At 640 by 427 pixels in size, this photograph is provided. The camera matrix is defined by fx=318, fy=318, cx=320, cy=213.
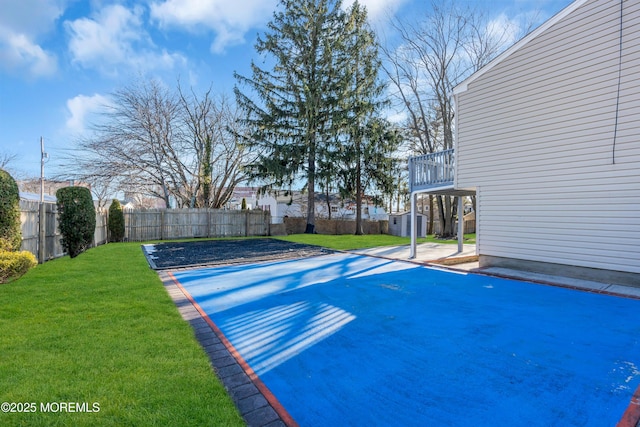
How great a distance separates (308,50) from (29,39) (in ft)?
40.2

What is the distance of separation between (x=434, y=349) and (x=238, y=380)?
1.97 m

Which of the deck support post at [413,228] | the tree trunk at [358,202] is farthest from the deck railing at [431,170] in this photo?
the tree trunk at [358,202]

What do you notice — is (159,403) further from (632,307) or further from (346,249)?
(346,249)

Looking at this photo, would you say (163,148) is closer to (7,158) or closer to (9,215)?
(9,215)

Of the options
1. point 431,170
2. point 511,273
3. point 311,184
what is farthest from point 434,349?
point 311,184

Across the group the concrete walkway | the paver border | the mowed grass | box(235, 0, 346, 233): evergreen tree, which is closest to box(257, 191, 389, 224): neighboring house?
box(235, 0, 346, 233): evergreen tree

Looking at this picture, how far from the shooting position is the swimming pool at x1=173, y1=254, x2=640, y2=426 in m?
2.27

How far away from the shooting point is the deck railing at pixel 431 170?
9359 millimetres

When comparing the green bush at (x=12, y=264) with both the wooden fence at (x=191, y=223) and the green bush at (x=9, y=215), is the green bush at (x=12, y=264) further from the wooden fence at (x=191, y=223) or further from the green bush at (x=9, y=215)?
the wooden fence at (x=191, y=223)

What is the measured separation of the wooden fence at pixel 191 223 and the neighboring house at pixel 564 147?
42.0 feet

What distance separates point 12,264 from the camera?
5.00 metres

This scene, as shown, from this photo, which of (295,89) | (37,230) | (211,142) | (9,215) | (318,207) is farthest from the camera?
(318,207)

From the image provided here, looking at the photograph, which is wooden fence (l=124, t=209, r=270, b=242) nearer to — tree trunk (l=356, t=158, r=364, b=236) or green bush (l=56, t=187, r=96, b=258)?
tree trunk (l=356, t=158, r=364, b=236)

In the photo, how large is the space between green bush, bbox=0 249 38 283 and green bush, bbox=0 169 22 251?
0.42 meters
